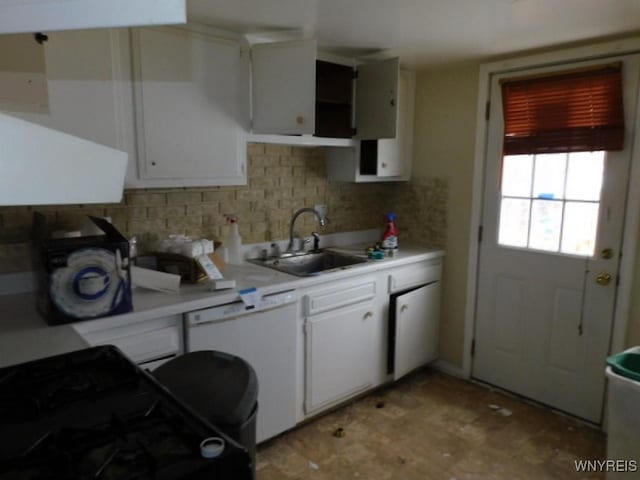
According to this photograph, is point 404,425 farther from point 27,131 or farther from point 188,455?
point 27,131

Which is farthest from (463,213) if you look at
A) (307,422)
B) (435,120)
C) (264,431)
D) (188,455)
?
(188,455)

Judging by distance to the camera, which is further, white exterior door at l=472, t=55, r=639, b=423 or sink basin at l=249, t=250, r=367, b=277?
sink basin at l=249, t=250, r=367, b=277

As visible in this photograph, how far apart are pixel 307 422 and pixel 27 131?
93.8 inches

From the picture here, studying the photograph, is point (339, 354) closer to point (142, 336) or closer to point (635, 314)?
point (142, 336)

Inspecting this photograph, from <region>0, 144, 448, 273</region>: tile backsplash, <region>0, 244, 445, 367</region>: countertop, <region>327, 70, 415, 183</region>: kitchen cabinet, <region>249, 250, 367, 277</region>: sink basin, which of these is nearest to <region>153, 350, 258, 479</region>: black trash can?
<region>0, 244, 445, 367</region>: countertop

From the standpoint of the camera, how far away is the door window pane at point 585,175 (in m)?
2.55

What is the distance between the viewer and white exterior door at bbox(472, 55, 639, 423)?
Result: 2553mm

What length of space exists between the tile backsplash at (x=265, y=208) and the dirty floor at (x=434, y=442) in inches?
45.4

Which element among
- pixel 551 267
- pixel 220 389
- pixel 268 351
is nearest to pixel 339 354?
pixel 268 351

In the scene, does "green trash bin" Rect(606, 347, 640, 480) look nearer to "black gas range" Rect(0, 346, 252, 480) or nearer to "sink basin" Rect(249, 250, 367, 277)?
"sink basin" Rect(249, 250, 367, 277)

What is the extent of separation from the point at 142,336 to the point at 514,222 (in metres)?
2.31

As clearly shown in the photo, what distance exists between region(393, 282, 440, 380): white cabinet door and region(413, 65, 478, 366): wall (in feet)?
0.40

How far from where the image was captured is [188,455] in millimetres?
770

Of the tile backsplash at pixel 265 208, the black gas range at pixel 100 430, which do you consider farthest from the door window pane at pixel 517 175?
the black gas range at pixel 100 430
